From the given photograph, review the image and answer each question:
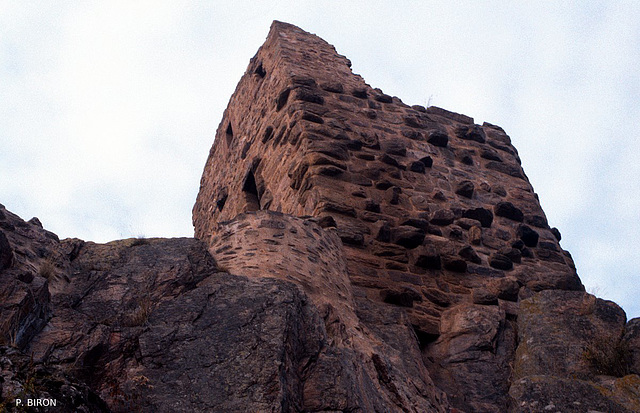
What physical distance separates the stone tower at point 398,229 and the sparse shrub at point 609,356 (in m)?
0.08

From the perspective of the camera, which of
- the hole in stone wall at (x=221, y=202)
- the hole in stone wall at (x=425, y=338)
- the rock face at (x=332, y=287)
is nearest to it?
the rock face at (x=332, y=287)

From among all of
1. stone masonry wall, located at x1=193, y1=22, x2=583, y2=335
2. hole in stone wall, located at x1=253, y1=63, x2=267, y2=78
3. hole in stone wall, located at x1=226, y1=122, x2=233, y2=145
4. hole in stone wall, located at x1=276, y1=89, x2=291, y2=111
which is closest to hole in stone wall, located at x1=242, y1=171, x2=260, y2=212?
stone masonry wall, located at x1=193, y1=22, x2=583, y2=335

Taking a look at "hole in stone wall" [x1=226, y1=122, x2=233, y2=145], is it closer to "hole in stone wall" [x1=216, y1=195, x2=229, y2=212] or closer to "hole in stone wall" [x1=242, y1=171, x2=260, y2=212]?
"hole in stone wall" [x1=216, y1=195, x2=229, y2=212]

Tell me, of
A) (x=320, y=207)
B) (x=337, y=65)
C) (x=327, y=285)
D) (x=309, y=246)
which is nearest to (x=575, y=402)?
(x=327, y=285)

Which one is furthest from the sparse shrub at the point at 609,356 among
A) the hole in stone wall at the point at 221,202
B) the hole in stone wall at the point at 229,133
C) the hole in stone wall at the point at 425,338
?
the hole in stone wall at the point at 229,133

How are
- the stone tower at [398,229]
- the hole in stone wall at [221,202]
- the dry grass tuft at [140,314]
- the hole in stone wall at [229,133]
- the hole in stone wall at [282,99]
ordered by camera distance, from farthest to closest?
1. the hole in stone wall at [229,133]
2. the hole in stone wall at [221,202]
3. the hole in stone wall at [282,99]
4. the stone tower at [398,229]
5. the dry grass tuft at [140,314]

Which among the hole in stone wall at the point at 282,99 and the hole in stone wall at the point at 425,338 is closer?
the hole in stone wall at the point at 425,338

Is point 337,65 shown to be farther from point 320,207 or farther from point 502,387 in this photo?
point 502,387

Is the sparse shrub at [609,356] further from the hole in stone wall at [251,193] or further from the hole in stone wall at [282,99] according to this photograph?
the hole in stone wall at [251,193]

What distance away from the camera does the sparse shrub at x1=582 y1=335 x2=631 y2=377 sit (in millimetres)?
4293

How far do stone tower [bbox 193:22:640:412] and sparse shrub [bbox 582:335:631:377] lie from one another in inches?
3.2

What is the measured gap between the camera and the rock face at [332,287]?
2.72 m

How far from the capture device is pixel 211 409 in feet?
8.06

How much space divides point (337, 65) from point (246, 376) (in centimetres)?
655
